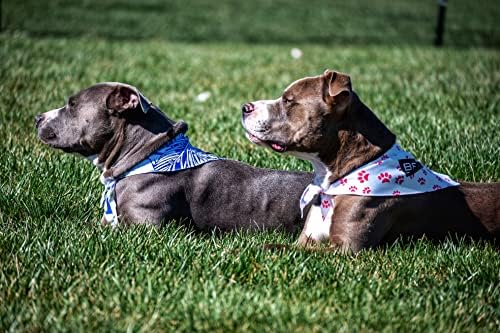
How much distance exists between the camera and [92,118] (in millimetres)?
5438

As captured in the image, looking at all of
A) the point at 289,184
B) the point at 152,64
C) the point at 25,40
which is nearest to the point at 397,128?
the point at 289,184

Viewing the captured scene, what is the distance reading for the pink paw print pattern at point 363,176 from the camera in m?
4.87

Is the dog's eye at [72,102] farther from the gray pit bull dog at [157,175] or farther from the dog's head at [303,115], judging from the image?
the dog's head at [303,115]

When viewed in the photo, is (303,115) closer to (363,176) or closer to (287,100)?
(287,100)

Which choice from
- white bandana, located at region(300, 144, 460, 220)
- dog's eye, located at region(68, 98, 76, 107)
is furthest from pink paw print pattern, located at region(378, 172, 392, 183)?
dog's eye, located at region(68, 98, 76, 107)

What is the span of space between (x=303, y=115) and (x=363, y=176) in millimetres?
562

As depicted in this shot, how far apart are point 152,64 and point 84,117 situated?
24.3 ft

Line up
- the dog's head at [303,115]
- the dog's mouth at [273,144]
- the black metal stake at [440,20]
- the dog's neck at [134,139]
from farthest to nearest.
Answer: the black metal stake at [440,20] → the dog's neck at [134,139] → the dog's mouth at [273,144] → the dog's head at [303,115]

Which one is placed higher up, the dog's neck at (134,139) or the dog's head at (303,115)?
the dog's head at (303,115)

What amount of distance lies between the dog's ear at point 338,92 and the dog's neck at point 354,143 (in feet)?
0.19

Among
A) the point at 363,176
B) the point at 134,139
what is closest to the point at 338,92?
the point at 363,176

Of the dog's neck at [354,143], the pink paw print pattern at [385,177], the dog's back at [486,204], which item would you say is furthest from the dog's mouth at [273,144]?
the dog's back at [486,204]

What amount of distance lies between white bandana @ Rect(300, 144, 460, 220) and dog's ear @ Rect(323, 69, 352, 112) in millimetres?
411

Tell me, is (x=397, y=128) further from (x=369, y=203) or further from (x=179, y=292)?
(x=179, y=292)
